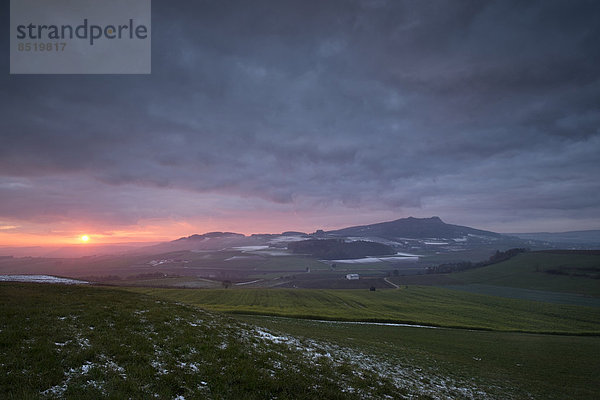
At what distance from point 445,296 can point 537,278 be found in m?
80.9

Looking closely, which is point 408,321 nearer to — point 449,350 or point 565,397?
point 449,350

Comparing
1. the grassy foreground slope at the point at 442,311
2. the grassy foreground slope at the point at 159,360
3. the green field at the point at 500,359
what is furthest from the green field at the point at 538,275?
the grassy foreground slope at the point at 159,360

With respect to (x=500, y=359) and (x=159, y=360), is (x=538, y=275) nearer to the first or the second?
(x=500, y=359)

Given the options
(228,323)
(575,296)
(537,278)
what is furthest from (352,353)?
(537,278)

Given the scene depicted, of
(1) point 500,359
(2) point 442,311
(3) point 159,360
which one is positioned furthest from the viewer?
(2) point 442,311

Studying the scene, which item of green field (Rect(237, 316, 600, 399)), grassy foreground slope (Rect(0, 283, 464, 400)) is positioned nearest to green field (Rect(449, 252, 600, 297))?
green field (Rect(237, 316, 600, 399))

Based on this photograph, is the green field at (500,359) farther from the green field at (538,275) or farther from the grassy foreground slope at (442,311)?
the green field at (538,275)

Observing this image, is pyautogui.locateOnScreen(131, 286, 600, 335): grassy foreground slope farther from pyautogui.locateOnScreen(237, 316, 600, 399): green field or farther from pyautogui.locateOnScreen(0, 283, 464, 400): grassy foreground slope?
pyautogui.locateOnScreen(0, 283, 464, 400): grassy foreground slope

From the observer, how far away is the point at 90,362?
1195 cm

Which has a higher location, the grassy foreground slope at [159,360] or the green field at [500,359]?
the grassy foreground slope at [159,360]

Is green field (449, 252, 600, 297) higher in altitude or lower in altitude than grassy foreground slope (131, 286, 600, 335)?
lower

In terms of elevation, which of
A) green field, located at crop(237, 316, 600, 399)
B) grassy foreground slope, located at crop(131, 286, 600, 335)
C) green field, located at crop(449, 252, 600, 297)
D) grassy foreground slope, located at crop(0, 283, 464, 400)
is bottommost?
green field, located at crop(449, 252, 600, 297)

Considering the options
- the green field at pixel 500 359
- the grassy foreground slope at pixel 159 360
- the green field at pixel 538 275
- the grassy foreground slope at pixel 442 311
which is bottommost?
the green field at pixel 538 275

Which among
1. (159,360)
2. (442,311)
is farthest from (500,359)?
(442,311)
